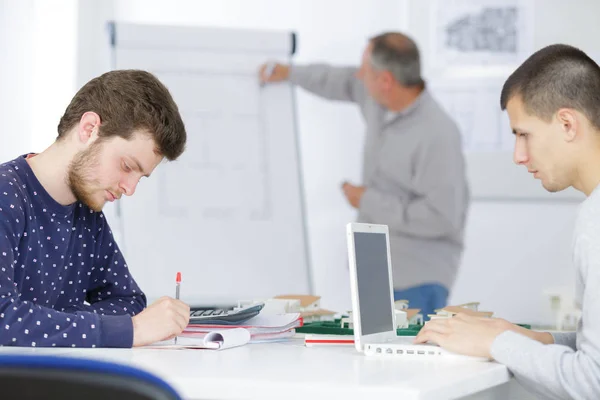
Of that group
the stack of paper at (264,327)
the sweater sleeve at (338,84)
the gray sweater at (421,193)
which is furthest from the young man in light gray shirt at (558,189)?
the sweater sleeve at (338,84)

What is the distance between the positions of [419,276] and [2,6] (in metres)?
2.20

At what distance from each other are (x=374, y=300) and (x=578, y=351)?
39 centimetres

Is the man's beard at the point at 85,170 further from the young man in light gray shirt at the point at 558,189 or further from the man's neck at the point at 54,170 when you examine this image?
the young man in light gray shirt at the point at 558,189

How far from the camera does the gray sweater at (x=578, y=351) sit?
3.90 feet

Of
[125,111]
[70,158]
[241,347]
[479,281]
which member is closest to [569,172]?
[241,347]

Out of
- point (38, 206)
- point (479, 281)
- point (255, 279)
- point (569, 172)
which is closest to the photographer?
point (569, 172)

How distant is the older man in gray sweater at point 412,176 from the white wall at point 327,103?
1.27ft

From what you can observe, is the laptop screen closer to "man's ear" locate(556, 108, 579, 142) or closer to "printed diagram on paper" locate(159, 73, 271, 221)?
"man's ear" locate(556, 108, 579, 142)

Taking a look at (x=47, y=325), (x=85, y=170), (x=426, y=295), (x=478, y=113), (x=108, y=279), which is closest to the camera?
(x=47, y=325)

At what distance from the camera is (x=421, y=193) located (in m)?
3.72

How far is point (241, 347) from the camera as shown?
1470 millimetres

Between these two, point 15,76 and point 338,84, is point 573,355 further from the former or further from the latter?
Answer: point 15,76

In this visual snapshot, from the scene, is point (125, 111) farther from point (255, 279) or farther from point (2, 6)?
point (2, 6)

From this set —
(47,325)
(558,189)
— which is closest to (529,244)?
(558,189)
